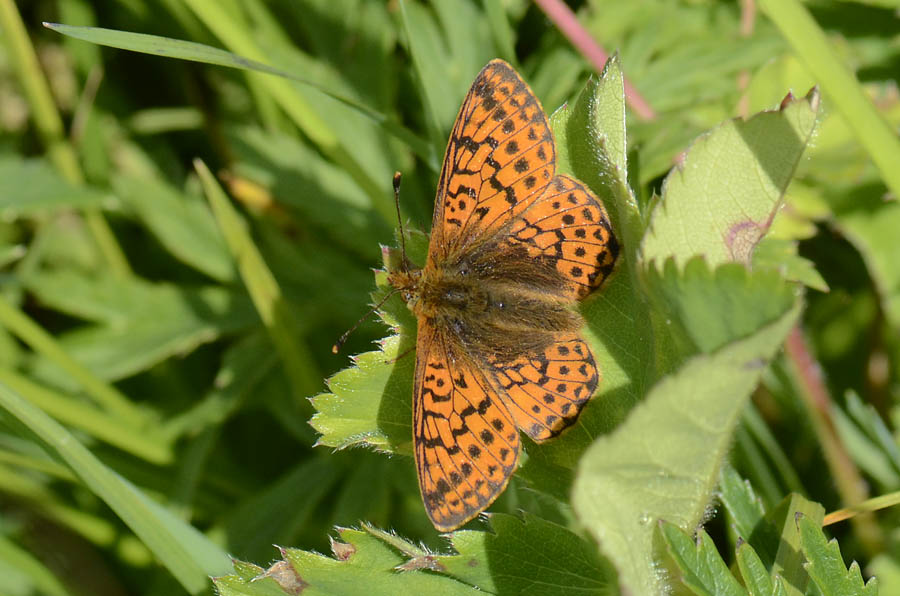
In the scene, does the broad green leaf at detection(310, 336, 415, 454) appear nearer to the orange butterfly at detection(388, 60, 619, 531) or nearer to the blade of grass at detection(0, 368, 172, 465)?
the orange butterfly at detection(388, 60, 619, 531)

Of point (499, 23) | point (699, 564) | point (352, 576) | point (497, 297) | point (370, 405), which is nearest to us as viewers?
point (699, 564)

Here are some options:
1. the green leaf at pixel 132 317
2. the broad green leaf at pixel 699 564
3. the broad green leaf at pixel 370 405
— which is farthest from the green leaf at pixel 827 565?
the green leaf at pixel 132 317

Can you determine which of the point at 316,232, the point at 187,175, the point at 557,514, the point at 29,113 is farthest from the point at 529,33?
the point at 29,113

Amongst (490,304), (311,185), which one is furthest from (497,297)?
(311,185)

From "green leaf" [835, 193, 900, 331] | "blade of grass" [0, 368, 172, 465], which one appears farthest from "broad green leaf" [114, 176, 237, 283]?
"green leaf" [835, 193, 900, 331]

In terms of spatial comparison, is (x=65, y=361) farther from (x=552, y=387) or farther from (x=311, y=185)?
(x=552, y=387)

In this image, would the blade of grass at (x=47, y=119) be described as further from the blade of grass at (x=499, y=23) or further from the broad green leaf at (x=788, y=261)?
the broad green leaf at (x=788, y=261)
